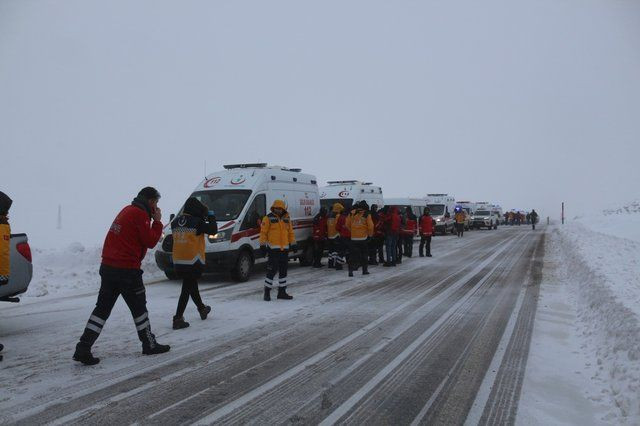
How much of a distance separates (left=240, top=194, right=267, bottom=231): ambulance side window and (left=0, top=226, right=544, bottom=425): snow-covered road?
8.72ft

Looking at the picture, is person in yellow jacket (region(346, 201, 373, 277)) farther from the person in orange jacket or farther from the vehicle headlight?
the vehicle headlight

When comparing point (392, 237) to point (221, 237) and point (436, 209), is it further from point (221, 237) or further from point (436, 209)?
point (436, 209)

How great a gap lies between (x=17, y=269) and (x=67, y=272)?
6.17 meters

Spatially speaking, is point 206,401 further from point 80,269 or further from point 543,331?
point 80,269

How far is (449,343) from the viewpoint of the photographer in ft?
20.4

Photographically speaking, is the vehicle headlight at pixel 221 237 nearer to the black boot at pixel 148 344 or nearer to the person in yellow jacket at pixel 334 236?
the person in yellow jacket at pixel 334 236

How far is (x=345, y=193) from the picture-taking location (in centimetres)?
1958

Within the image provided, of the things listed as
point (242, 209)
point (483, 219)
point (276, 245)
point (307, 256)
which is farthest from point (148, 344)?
point (483, 219)

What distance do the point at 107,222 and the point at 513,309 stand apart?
38760 millimetres

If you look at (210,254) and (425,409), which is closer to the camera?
(425,409)

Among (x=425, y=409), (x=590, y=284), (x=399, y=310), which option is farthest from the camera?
(x=590, y=284)

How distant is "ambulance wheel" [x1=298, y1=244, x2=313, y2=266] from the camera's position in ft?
51.3

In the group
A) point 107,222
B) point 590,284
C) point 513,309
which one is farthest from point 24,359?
point 107,222

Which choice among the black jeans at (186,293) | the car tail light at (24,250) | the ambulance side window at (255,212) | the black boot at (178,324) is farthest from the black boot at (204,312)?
the ambulance side window at (255,212)
